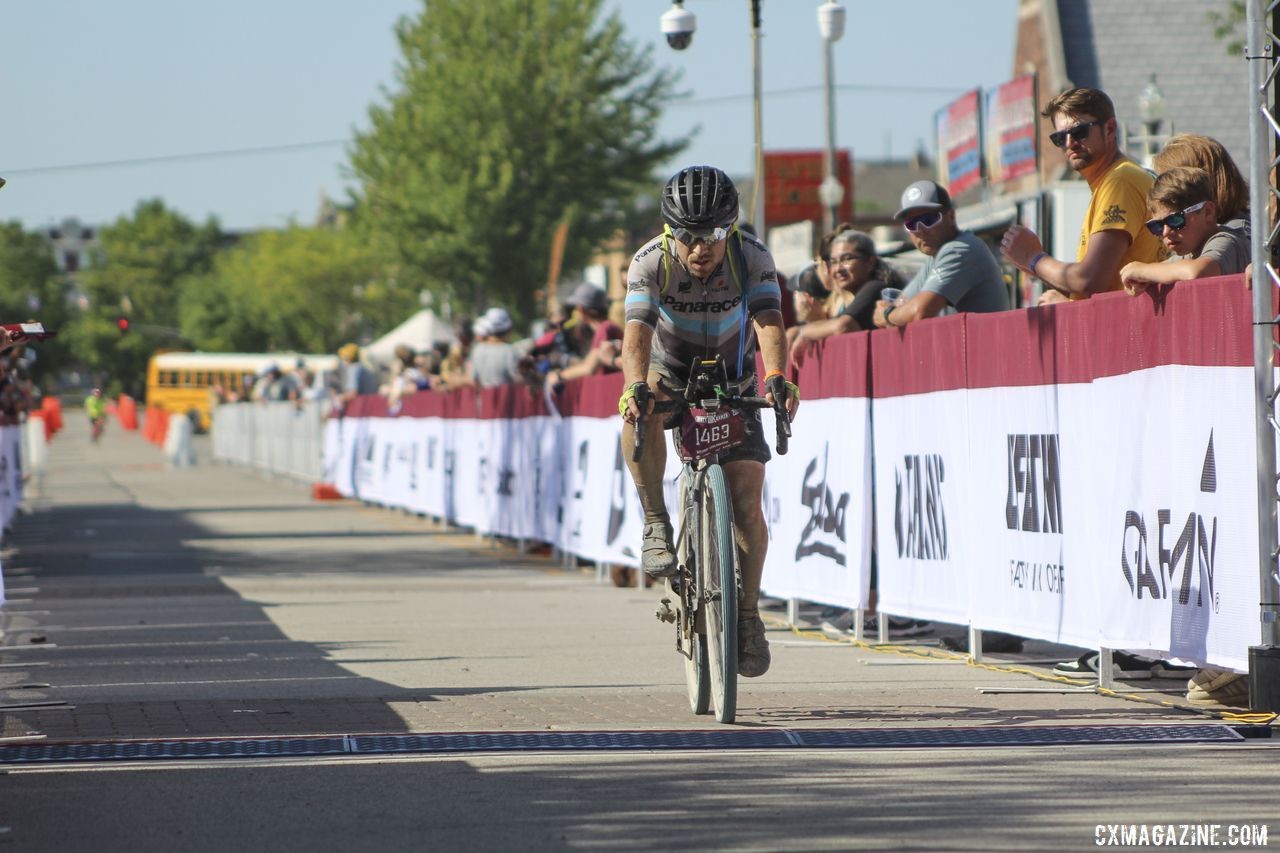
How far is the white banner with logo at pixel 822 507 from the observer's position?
11.6 meters

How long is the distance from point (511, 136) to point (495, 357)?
167 feet

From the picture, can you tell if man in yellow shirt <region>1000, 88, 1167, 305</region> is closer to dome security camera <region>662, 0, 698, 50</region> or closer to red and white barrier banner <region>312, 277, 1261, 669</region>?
red and white barrier banner <region>312, 277, 1261, 669</region>

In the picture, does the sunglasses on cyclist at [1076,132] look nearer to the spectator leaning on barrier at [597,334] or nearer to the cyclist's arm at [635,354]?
the cyclist's arm at [635,354]

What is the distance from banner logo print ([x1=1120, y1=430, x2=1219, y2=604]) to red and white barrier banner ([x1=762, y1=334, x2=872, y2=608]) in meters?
3.00

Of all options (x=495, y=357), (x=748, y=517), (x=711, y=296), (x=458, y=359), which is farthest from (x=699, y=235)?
(x=458, y=359)

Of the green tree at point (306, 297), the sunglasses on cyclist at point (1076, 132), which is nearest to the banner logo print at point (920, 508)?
the sunglasses on cyclist at point (1076, 132)

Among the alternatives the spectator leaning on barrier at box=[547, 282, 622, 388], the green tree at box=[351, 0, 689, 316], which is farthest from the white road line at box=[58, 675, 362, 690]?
the green tree at box=[351, 0, 689, 316]

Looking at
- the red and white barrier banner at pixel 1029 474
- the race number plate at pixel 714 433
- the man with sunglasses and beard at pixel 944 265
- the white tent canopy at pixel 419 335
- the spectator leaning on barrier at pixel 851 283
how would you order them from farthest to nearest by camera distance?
the white tent canopy at pixel 419 335, the spectator leaning on barrier at pixel 851 283, the man with sunglasses and beard at pixel 944 265, the red and white barrier banner at pixel 1029 474, the race number plate at pixel 714 433

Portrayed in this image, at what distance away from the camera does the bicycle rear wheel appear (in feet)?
25.8

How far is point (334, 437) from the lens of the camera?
35031mm

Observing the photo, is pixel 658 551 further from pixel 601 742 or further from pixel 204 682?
pixel 204 682

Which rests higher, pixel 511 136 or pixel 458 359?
pixel 511 136

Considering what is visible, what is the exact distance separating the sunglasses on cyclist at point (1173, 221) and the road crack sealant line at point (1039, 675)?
1801mm

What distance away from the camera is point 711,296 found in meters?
8.50
